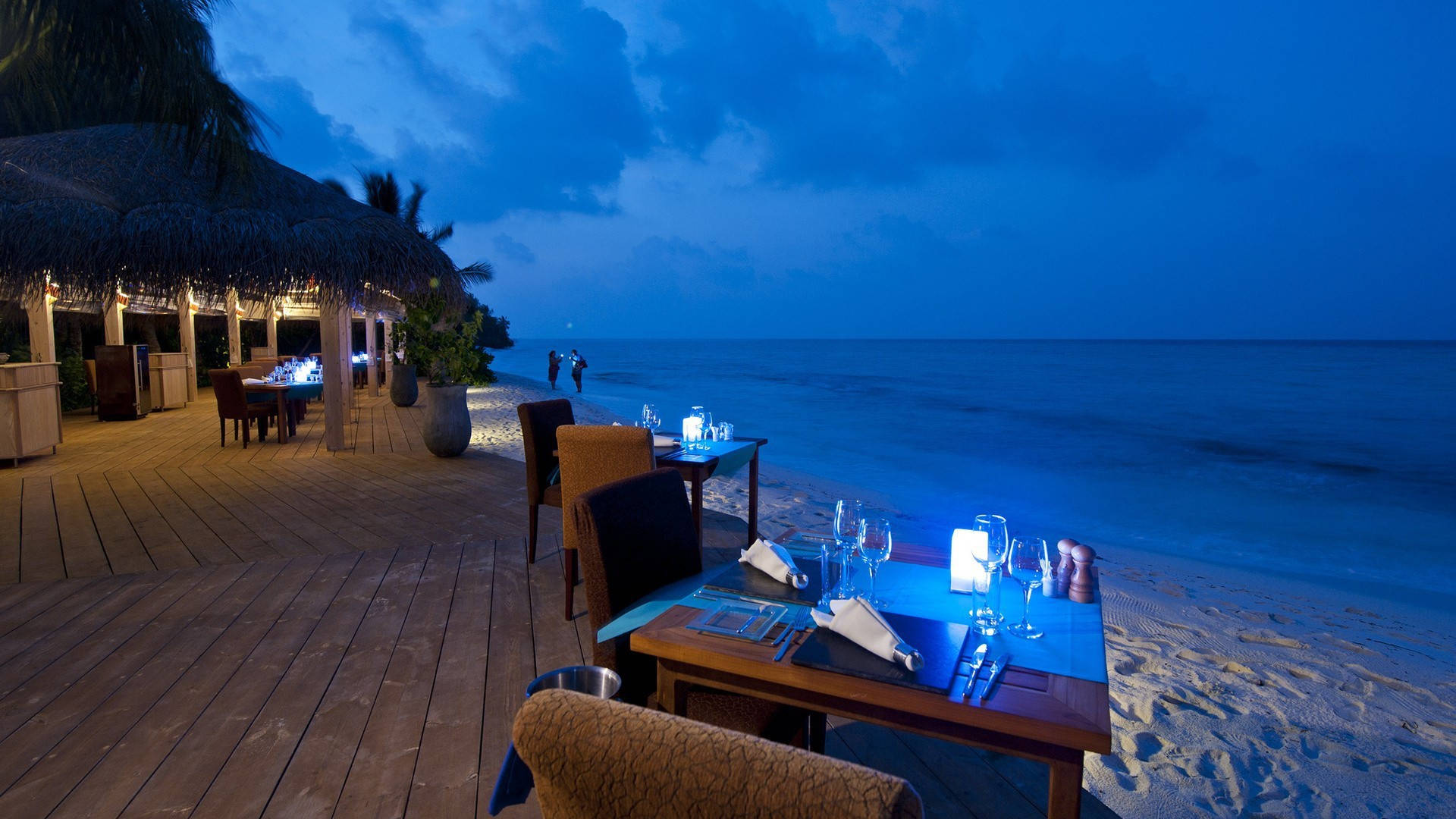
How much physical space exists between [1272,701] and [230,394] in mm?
9020

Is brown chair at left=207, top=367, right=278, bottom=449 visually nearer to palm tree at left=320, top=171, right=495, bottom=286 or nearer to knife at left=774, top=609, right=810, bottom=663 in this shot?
knife at left=774, top=609, right=810, bottom=663

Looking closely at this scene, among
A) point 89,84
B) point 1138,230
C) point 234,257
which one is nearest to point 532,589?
point 234,257

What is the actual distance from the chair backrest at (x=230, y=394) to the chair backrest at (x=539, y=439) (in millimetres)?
5130

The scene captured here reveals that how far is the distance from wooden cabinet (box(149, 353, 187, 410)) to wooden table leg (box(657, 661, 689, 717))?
12861 mm

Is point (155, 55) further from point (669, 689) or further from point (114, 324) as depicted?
A: point (669, 689)

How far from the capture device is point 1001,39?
112 ft

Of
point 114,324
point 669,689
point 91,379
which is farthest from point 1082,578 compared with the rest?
point 91,379

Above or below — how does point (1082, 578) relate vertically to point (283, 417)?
above

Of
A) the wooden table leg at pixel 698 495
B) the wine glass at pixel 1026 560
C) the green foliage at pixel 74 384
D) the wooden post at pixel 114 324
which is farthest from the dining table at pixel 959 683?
the green foliage at pixel 74 384

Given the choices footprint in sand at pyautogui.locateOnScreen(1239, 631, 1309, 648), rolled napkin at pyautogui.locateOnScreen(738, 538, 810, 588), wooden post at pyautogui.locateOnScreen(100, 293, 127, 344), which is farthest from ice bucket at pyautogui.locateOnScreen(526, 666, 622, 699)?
wooden post at pyautogui.locateOnScreen(100, 293, 127, 344)

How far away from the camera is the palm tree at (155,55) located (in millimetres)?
5777

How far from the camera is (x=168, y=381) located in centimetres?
1090

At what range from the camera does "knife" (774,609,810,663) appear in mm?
1279

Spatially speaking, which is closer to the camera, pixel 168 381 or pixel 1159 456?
pixel 168 381
